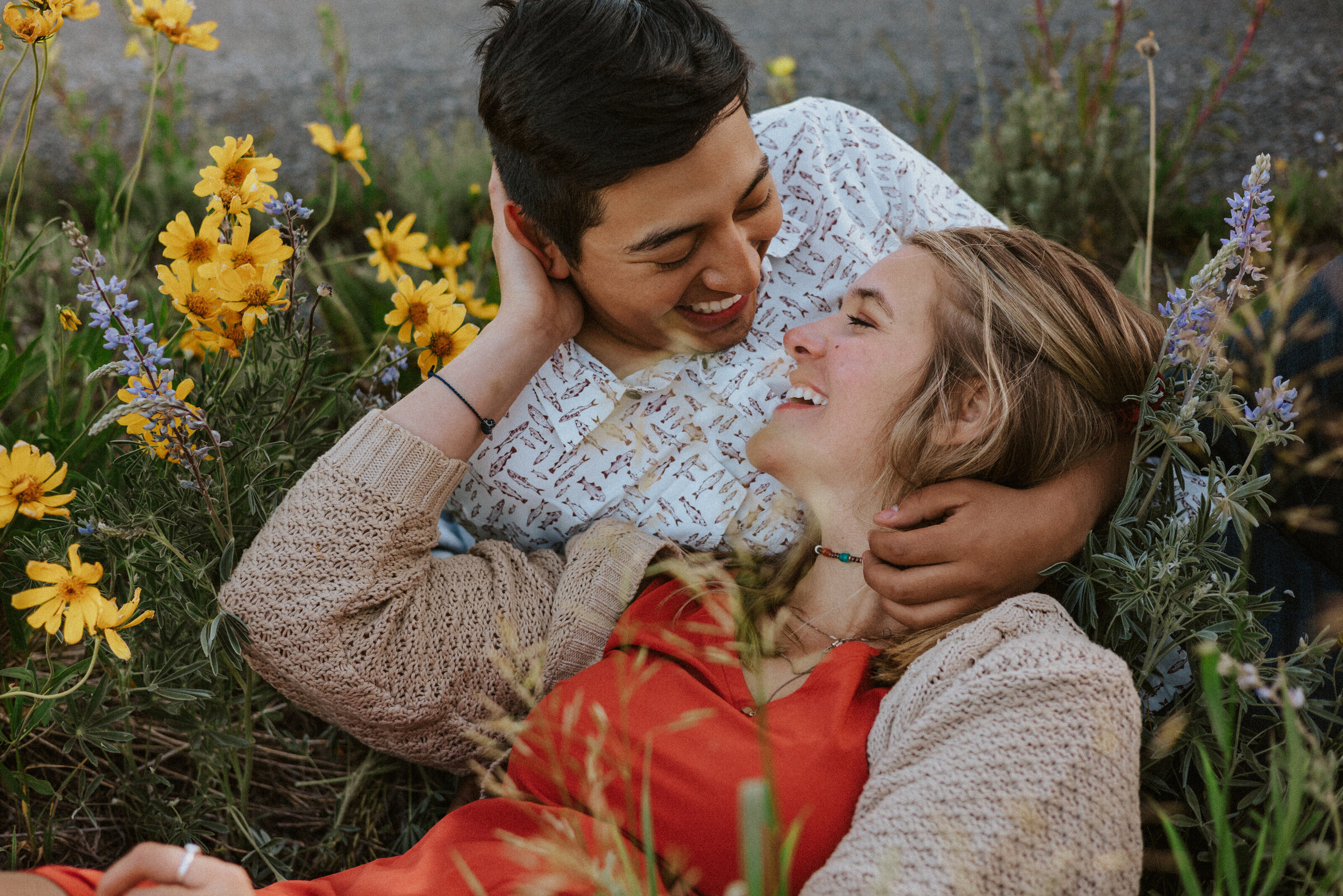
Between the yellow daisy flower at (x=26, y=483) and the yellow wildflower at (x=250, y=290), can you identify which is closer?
the yellow daisy flower at (x=26, y=483)

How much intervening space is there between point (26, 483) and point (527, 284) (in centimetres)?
91

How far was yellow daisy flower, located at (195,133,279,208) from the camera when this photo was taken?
1.52 m

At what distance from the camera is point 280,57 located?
5.13 metres

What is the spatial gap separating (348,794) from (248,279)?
3.23 ft

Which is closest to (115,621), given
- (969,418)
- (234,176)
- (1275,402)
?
(234,176)

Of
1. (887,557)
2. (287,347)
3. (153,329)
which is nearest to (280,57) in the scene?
(153,329)

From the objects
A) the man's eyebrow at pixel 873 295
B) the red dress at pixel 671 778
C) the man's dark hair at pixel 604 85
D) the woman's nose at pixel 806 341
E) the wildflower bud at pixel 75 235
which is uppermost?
the man's dark hair at pixel 604 85

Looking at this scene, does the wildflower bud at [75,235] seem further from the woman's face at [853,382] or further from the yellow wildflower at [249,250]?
the woman's face at [853,382]

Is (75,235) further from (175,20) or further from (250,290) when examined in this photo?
(175,20)

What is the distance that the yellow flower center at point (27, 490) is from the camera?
4.28 feet

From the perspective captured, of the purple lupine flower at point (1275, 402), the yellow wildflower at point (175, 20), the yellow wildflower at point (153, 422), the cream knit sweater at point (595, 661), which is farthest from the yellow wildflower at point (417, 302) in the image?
the purple lupine flower at point (1275, 402)

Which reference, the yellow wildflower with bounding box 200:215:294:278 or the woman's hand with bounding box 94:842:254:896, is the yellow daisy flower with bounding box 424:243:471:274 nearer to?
the yellow wildflower with bounding box 200:215:294:278

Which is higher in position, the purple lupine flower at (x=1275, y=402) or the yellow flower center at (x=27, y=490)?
the purple lupine flower at (x=1275, y=402)

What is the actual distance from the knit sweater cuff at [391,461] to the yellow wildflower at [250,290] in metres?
0.26
